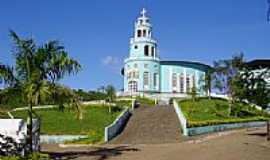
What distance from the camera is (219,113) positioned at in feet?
151

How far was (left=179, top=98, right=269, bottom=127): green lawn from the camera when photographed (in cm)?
4056

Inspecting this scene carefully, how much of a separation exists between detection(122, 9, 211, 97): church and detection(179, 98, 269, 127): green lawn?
1794cm

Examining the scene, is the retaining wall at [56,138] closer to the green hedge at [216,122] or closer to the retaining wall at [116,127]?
the retaining wall at [116,127]

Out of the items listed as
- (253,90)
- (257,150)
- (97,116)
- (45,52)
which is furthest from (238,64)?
(45,52)

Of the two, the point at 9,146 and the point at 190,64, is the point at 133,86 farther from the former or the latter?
the point at 9,146

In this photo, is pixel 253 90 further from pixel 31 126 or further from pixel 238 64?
pixel 31 126

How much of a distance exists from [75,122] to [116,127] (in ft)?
17.2

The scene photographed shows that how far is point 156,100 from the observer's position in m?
61.7

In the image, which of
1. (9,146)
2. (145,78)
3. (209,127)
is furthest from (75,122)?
(145,78)

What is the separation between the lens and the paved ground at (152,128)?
32.2m

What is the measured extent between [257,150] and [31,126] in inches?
383

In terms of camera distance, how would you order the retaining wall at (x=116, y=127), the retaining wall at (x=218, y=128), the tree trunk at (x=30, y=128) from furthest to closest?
the retaining wall at (x=218, y=128) → the retaining wall at (x=116, y=127) → the tree trunk at (x=30, y=128)

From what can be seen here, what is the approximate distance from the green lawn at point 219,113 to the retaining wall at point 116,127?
4.77m

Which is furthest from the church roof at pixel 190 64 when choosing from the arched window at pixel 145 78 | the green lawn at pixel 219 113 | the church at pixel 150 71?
the green lawn at pixel 219 113
